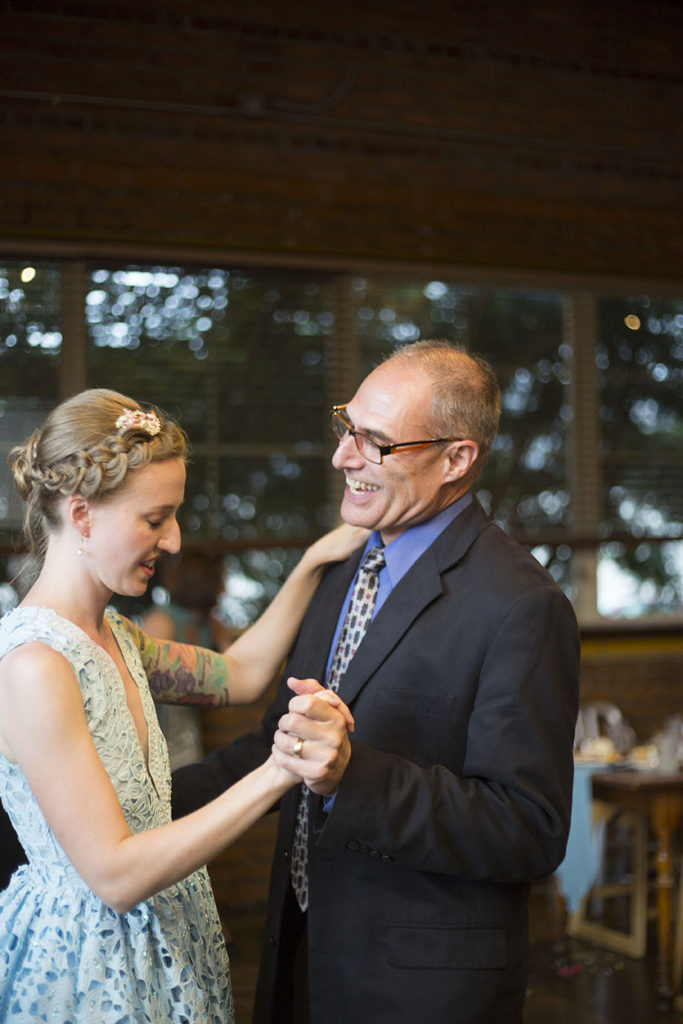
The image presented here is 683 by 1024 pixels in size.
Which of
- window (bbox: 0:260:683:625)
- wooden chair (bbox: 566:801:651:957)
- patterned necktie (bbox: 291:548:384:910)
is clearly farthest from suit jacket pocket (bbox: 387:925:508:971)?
wooden chair (bbox: 566:801:651:957)

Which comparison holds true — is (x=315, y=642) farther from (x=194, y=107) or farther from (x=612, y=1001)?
(x=194, y=107)

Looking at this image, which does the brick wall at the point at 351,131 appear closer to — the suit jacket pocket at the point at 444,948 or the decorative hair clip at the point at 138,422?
→ the decorative hair clip at the point at 138,422

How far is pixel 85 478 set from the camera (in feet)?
5.62

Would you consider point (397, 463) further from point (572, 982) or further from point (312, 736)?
point (572, 982)

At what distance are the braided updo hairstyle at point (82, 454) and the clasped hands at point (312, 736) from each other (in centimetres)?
48

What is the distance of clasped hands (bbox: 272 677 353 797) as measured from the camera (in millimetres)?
1489

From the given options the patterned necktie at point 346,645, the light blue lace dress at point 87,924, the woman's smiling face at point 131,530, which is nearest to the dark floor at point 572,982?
the patterned necktie at point 346,645

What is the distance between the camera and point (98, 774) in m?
1.55

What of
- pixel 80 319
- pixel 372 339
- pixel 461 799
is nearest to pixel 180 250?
pixel 80 319

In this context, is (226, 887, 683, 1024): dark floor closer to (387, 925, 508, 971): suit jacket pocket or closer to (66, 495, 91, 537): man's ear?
(387, 925, 508, 971): suit jacket pocket

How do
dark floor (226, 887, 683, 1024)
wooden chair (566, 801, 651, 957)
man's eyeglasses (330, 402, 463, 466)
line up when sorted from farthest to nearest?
wooden chair (566, 801, 651, 957)
dark floor (226, 887, 683, 1024)
man's eyeglasses (330, 402, 463, 466)

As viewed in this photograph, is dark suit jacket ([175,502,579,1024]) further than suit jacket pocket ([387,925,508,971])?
No

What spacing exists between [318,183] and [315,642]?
13.0 ft

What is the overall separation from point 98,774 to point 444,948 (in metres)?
0.64
